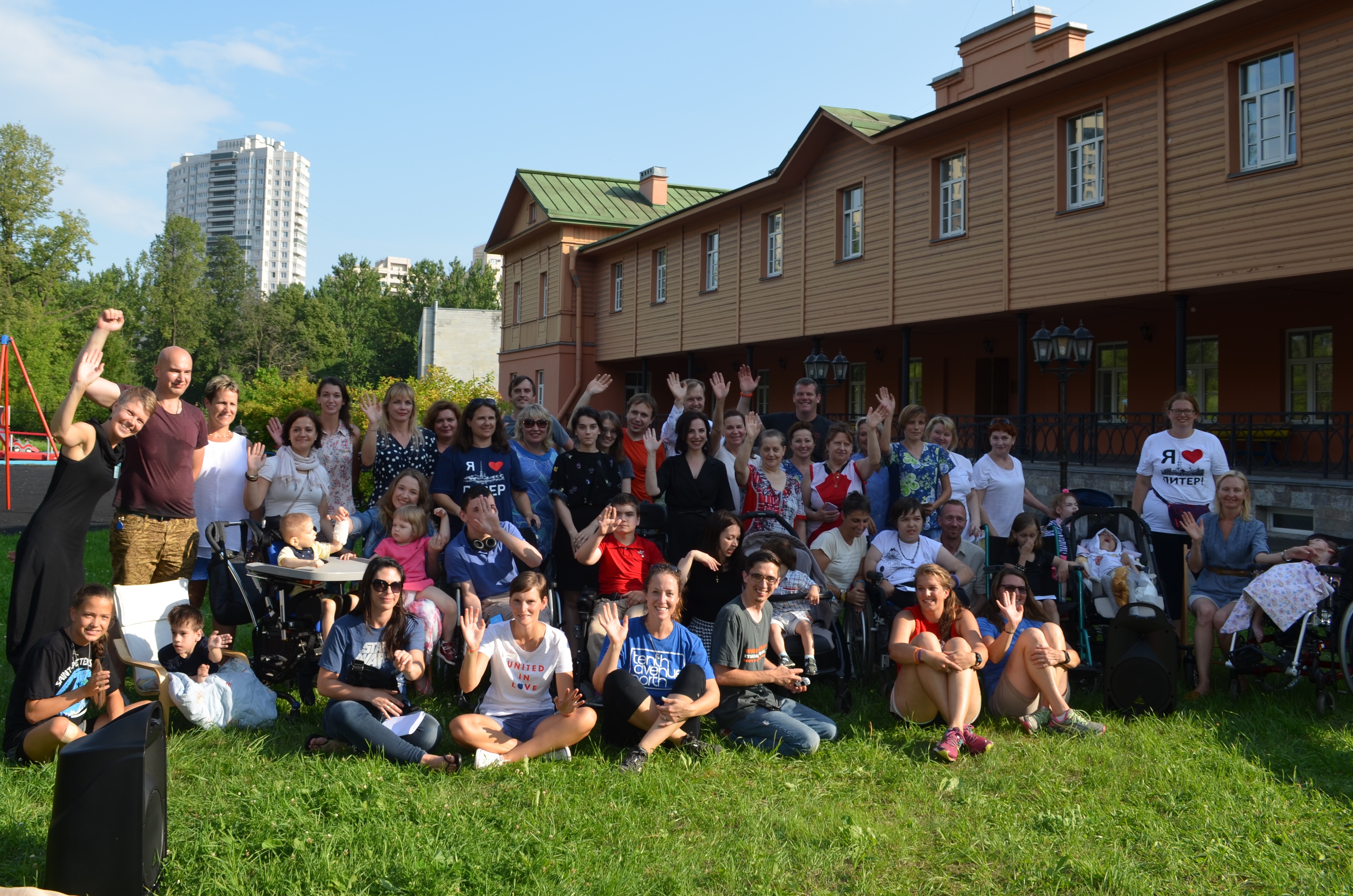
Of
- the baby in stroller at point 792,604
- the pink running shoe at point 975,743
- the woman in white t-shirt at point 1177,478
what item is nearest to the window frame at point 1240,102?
the woman in white t-shirt at point 1177,478

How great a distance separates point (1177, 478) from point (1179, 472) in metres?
0.05

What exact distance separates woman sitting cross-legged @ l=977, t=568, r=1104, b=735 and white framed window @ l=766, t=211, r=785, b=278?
58.2 feet

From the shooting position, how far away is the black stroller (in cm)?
592

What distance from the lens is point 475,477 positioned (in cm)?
688

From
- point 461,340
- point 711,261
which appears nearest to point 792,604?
point 711,261

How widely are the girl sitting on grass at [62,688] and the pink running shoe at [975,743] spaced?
4.18 m

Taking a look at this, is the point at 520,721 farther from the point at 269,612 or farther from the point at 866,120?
the point at 866,120

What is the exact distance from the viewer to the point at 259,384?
37031 mm

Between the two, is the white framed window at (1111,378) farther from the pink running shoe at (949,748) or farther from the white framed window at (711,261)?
the pink running shoe at (949,748)

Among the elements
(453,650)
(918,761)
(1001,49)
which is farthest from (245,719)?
(1001,49)

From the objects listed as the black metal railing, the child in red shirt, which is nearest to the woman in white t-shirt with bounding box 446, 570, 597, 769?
the child in red shirt

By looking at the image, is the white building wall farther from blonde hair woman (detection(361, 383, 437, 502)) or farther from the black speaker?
the black speaker

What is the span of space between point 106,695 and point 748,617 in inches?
131

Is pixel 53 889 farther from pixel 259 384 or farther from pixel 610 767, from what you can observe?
pixel 259 384
